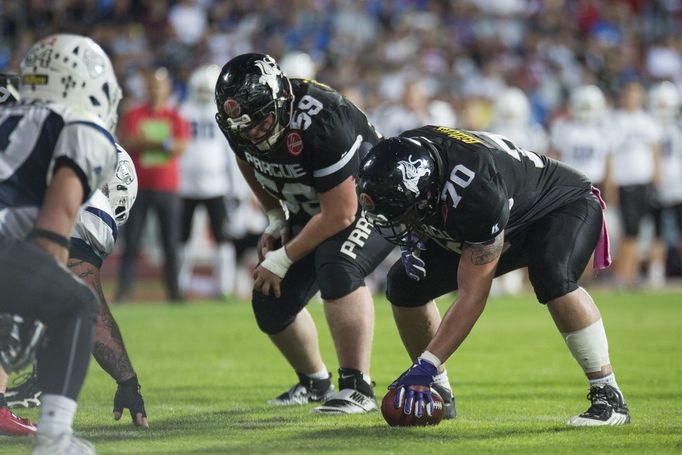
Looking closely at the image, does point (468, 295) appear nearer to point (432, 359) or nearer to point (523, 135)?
point (432, 359)

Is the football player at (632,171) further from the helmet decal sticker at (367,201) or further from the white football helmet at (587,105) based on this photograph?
the helmet decal sticker at (367,201)

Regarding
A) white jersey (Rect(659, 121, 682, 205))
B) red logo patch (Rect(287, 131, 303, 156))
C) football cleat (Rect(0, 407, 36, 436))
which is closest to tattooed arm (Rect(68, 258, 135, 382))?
football cleat (Rect(0, 407, 36, 436))

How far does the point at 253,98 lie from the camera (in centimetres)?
553

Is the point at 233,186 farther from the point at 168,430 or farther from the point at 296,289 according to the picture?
the point at 168,430

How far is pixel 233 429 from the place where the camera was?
539 cm

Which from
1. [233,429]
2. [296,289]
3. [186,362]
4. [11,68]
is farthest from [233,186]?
[233,429]

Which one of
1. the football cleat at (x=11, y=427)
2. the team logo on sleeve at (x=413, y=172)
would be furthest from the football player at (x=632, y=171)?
the football cleat at (x=11, y=427)

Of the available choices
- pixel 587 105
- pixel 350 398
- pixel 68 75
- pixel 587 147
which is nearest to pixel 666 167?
pixel 587 147

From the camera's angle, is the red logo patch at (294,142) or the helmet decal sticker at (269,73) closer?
the helmet decal sticker at (269,73)

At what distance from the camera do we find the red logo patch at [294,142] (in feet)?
19.0

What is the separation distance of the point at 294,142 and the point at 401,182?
3.45 feet

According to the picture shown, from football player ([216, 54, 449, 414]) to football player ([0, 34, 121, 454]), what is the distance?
131 cm

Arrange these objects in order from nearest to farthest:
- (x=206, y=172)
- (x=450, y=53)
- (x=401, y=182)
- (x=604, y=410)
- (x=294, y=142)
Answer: (x=401, y=182)
(x=604, y=410)
(x=294, y=142)
(x=206, y=172)
(x=450, y=53)

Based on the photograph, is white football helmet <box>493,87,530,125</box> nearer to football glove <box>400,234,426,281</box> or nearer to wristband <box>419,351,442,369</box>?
football glove <box>400,234,426,281</box>
